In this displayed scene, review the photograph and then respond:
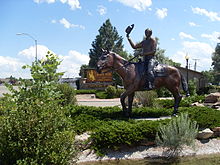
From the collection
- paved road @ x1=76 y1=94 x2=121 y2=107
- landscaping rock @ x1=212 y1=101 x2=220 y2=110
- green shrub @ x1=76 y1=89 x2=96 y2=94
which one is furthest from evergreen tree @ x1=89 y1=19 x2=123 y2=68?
landscaping rock @ x1=212 y1=101 x2=220 y2=110

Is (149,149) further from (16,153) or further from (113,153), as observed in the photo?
(16,153)

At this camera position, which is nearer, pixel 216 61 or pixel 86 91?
pixel 86 91

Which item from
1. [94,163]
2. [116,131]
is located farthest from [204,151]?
[94,163]

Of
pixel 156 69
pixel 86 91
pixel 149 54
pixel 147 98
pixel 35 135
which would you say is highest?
pixel 149 54

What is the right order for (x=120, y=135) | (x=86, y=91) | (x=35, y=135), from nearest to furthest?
(x=35, y=135), (x=120, y=135), (x=86, y=91)

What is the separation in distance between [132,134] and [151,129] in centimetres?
60

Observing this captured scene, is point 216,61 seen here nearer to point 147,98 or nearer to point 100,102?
point 100,102

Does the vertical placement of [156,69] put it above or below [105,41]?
below

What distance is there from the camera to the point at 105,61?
8234 millimetres

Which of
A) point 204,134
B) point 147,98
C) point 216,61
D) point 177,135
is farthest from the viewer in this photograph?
point 216,61

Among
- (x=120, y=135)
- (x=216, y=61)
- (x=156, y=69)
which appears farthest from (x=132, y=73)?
(x=216, y=61)

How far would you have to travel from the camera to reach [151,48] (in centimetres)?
846

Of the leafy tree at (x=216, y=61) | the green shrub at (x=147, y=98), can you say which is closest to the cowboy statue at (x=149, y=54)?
the green shrub at (x=147, y=98)

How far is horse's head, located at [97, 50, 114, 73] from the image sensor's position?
26.8 feet
